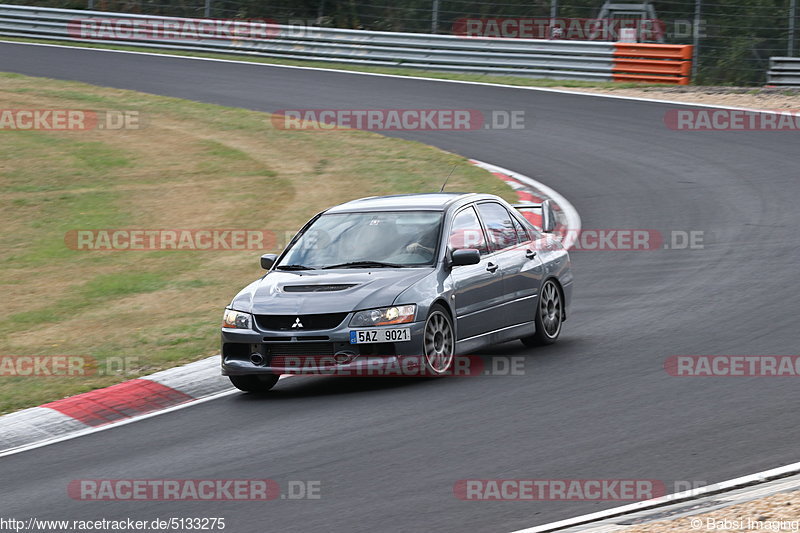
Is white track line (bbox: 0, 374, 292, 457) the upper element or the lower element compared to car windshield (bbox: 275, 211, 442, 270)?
lower

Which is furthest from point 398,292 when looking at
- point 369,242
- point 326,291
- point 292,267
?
point 292,267

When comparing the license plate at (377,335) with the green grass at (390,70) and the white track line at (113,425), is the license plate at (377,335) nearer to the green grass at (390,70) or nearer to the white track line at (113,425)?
the white track line at (113,425)

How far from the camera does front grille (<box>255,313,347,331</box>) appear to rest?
30.8ft

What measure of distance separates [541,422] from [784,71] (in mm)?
21430

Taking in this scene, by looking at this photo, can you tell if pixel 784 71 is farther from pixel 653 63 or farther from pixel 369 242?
pixel 369 242

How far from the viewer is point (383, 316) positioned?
941 cm

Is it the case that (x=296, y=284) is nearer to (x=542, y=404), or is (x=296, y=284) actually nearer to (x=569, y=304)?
(x=542, y=404)

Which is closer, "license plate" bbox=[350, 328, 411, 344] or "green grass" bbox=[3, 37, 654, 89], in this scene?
"license plate" bbox=[350, 328, 411, 344]

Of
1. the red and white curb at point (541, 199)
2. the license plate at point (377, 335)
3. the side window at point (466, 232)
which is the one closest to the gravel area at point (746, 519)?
the license plate at point (377, 335)

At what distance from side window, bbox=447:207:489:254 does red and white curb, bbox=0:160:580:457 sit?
7.44ft

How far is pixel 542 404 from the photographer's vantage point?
8.74 m

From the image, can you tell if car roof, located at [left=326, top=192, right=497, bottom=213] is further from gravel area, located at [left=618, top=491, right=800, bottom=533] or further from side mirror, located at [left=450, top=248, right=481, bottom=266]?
gravel area, located at [left=618, top=491, right=800, bottom=533]

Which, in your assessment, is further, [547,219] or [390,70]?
[390,70]

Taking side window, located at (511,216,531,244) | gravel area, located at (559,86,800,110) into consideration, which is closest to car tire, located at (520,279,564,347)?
side window, located at (511,216,531,244)
